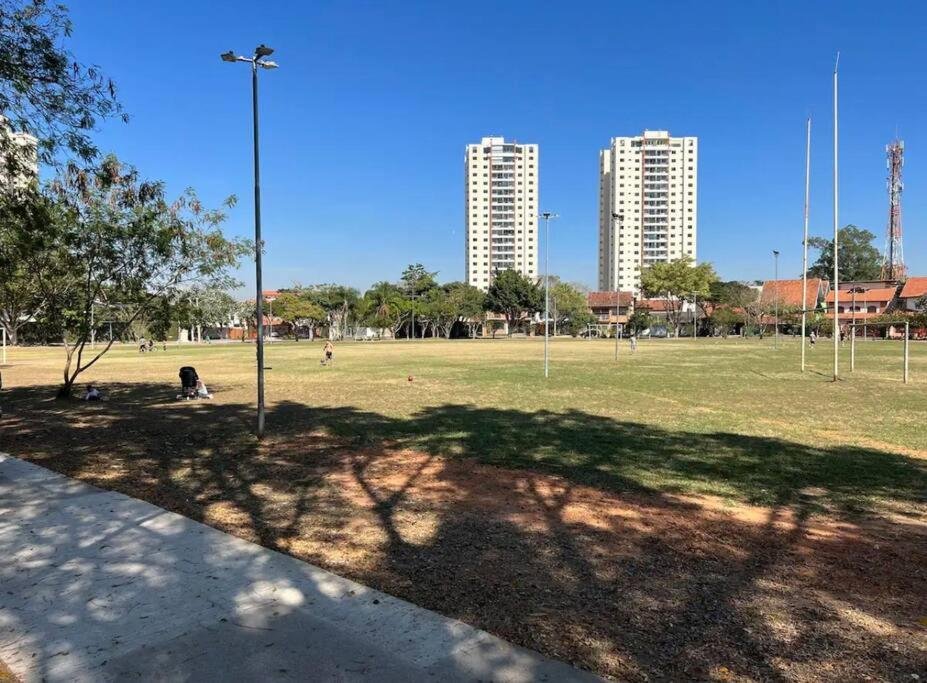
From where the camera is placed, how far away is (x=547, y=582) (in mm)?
4398

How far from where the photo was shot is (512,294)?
3875 inches

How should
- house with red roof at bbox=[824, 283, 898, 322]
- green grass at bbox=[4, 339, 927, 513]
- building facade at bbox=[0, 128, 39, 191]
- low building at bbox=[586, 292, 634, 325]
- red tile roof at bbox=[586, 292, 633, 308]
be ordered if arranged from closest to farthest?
green grass at bbox=[4, 339, 927, 513], building facade at bbox=[0, 128, 39, 191], house with red roof at bbox=[824, 283, 898, 322], low building at bbox=[586, 292, 634, 325], red tile roof at bbox=[586, 292, 633, 308]

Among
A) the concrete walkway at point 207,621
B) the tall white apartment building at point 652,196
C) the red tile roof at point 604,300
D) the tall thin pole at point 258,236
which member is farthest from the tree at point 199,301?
the tall white apartment building at point 652,196

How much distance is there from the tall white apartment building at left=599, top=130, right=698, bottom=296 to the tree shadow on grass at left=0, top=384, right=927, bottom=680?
134m

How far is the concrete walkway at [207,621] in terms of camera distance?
3182 mm

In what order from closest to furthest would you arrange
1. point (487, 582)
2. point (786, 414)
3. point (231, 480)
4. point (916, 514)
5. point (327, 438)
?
1. point (487, 582)
2. point (916, 514)
3. point (231, 480)
4. point (327, 438)
5. point (786, 414)

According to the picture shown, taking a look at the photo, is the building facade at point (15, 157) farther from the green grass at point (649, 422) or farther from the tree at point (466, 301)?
the tree at point (466, 301)

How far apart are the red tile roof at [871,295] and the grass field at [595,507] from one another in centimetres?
9256

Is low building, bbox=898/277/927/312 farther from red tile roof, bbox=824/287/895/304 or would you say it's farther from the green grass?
the green grass

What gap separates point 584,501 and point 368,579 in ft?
10.1

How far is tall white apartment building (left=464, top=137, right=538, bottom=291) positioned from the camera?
484 ft

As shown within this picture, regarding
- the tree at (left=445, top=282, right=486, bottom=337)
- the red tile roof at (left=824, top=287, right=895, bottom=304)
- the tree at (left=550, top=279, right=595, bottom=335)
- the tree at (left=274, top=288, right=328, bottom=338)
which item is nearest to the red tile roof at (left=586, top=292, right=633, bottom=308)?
the tree at (left=550, top=279, right=595, bottom=335)

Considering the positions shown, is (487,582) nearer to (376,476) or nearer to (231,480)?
(376,476)

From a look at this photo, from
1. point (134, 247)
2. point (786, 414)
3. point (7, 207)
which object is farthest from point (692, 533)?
point (134, 247)
